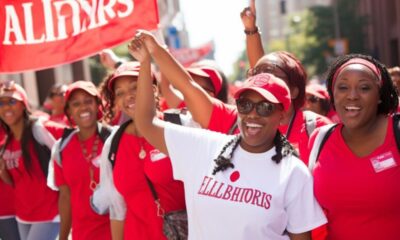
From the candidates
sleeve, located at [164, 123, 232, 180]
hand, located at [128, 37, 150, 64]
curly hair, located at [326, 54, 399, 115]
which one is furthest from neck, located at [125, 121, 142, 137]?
curly hair, located at [326, 54, 399, 115]

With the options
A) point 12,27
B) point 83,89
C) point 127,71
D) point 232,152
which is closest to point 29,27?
point 12,27

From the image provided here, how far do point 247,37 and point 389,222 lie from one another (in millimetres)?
2030

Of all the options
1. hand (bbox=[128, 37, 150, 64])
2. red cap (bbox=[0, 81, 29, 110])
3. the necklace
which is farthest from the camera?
red cap (bbox=[0, 81, 29, 110])

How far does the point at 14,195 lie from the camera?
6.25m

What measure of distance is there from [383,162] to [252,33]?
183 cm

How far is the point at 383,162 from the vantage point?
338 centimetres

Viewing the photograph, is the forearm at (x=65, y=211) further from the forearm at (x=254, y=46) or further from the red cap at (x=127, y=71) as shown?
the forearm at (x=254, y=46)

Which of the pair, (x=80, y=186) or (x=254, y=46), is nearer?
(x=254, y=46)

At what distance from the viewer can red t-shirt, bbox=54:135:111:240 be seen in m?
4.95

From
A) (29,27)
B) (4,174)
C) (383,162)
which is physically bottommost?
(4,174)

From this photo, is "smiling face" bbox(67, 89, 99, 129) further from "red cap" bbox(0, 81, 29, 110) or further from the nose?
the nose

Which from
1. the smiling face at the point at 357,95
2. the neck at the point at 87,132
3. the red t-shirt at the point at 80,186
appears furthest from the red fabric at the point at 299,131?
the neck at the point at 87,132

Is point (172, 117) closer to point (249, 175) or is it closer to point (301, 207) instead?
point (249, 175)

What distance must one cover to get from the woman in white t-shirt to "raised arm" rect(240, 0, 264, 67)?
1578mm
